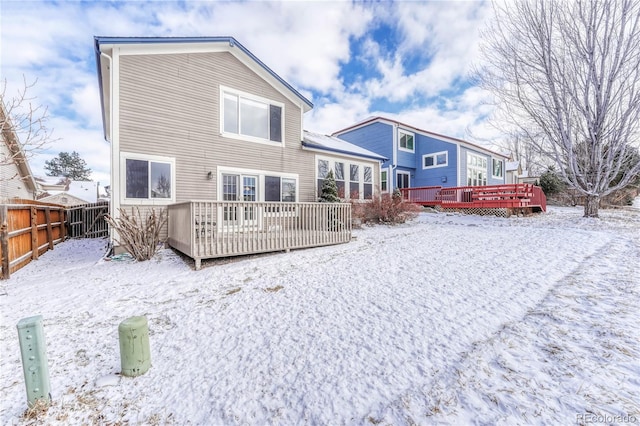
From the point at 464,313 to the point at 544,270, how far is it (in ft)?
8.53

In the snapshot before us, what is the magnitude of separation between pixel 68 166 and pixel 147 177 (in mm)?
51659

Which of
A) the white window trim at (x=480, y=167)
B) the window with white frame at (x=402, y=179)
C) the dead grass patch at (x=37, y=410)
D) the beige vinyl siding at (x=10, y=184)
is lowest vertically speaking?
the dead grass patch at (x=37, y=410)

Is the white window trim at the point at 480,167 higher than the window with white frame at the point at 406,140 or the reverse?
the reverse

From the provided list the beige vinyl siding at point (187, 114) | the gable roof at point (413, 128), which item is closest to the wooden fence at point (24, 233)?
the beige vinyl siding at point (187, 114)

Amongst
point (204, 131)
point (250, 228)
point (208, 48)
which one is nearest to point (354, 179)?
point (250, 228)

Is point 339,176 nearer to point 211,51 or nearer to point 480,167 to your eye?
point 211,51

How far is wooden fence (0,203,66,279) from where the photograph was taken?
5719 mm

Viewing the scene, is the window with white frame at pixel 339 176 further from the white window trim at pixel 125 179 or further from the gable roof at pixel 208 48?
the white window trim at pixel 125 179

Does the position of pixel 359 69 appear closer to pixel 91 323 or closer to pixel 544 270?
pixel 544 270

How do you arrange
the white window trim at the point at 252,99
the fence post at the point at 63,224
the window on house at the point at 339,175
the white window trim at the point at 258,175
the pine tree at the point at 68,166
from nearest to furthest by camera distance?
1. the white window trim at the point at 258,175
2. the white window trim at the point at 252,99
3. the fence post at the point at 63,224
4. the window on house at the point at 339,175
5. the pine tree at the point at 68,166

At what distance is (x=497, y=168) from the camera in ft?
76.7

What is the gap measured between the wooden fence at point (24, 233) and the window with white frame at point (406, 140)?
60.9 ft

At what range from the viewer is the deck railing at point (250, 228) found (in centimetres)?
586

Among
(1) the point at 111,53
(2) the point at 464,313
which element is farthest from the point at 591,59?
(1) the point at 111,53
